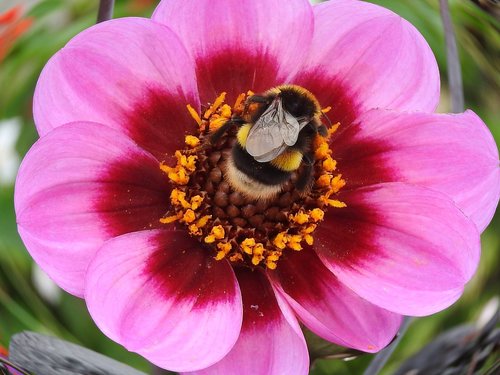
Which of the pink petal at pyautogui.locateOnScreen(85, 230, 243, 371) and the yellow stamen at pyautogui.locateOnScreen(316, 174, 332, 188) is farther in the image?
the yellow stamen at pyautogui.locateOnScreen(316, 174, 332, 188)

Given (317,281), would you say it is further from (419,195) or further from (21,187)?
(21,187)

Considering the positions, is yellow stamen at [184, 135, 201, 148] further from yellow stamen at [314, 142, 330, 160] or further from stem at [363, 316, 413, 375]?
stem at [363, 316, 413, 375]

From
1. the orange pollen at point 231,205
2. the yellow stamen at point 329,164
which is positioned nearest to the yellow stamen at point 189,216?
the orange pollen at point 231,205

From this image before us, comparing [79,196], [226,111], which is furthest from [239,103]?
[79,196]

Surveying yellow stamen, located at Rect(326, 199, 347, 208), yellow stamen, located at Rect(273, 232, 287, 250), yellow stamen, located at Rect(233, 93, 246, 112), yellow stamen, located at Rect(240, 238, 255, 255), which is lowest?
yellow stamen, located at Rect(326, 199, 347, 208)

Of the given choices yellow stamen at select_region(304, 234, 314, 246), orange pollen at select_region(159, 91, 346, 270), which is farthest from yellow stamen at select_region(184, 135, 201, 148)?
yellow stamen at select_region(304, 234, 314, 246)

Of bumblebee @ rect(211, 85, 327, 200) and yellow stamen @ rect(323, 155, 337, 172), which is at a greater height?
bumblebee @ rect(211, 85, 327, 200)

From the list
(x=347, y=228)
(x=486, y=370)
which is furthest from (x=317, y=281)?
(x=486, y=370)
